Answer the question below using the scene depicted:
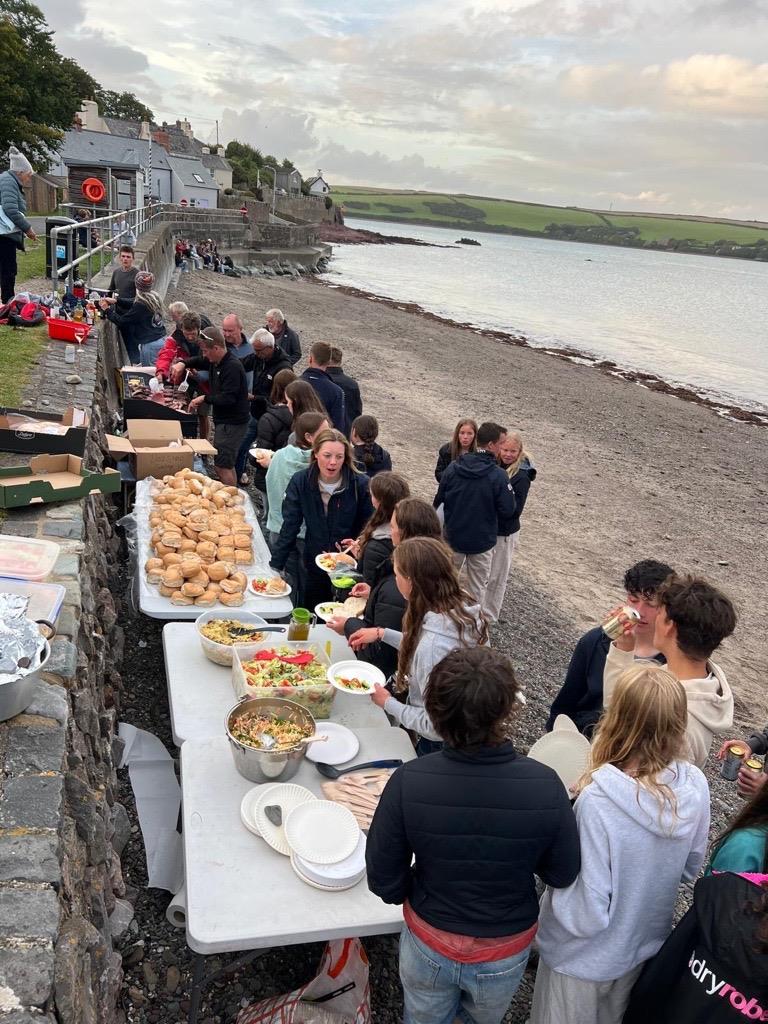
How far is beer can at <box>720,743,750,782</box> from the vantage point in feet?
10.9

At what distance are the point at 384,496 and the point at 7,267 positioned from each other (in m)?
8.19

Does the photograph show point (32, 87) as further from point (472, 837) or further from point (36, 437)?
point (472, 837)

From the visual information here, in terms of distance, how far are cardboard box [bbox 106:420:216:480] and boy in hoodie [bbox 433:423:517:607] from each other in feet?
8.80

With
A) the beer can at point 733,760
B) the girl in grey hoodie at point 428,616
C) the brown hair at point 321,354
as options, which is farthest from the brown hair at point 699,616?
the brown hair at point 321,354

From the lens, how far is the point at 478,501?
638 centimetres

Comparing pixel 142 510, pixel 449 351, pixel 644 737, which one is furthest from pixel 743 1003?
pixel 449 351

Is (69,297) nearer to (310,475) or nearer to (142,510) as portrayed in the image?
(142,510)

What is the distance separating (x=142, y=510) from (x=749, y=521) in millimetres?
11956

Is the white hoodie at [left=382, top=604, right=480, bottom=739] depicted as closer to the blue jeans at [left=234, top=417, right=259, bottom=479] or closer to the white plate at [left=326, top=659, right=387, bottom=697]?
the white plate at [left=326, top=659, right=387, bottom=697]

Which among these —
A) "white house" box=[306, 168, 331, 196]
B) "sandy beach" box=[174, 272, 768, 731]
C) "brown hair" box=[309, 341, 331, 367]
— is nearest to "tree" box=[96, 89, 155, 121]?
"white house" box=[306, 168, 331, 196]

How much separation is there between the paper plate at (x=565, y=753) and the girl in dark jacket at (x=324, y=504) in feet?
8.34

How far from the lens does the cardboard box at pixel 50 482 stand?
14.3 feet

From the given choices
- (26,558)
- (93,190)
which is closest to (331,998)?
(26,558)

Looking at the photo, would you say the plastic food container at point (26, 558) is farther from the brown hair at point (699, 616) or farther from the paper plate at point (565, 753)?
the brown hair at point (699, 616)
